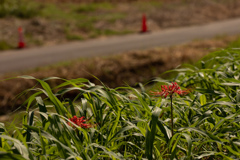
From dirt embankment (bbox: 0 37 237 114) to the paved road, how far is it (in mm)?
1458

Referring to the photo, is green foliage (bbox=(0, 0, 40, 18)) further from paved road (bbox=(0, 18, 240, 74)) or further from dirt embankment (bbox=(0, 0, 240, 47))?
paved road (bbox=(0, 18, 240, 74))

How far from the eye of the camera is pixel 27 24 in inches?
567

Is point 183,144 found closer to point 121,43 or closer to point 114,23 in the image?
point 121,43

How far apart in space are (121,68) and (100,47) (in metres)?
3.09

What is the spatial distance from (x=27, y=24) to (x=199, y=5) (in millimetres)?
8643

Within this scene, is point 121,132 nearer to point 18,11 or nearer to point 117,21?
point 117,21

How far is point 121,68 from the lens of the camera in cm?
909

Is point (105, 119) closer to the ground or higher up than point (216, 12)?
higher up

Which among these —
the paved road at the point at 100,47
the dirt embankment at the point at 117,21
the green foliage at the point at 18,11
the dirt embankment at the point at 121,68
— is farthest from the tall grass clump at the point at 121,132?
the green foliage at the point at 18,11

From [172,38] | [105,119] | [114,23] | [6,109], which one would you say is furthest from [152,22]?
[105,119]

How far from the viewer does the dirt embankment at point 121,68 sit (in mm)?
8195

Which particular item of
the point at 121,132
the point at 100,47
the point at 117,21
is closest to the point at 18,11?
the point at 117,21

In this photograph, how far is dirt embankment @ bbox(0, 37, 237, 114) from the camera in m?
8.20

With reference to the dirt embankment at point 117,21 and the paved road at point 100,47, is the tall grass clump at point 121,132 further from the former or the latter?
the dirt embankment at point 117,21
